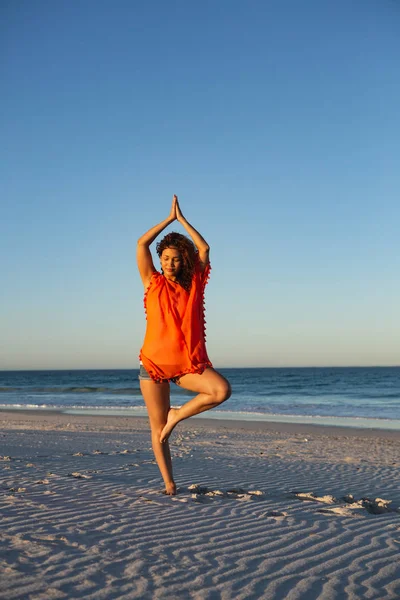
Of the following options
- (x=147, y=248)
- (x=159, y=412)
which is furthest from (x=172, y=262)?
(x=159, y=412)

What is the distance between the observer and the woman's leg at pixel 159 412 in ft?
16.6

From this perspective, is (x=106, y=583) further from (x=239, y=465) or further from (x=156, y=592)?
(x=239, y=465)

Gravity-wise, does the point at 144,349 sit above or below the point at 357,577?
above

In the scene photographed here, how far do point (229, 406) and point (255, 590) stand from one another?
87.7 ft

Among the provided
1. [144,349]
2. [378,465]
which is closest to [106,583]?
[144,349]

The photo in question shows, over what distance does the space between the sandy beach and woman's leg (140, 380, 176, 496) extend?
21 cm

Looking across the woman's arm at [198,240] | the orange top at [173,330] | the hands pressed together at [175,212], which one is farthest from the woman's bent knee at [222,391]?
the hands pressed together at [175,212]

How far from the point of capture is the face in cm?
504

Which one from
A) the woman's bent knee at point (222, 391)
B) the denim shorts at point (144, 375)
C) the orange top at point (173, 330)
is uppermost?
the orange top at point (173, 330)

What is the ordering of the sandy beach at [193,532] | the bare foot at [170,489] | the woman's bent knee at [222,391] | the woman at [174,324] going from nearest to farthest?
the sandy beach at [193,532]
the woman's bent knee at [222,391]
the woman at [174,324]
the bare foot at [170,489]

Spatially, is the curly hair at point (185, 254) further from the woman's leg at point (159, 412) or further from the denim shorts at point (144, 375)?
the woman's leg at point (159, 412)

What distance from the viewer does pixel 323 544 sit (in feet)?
12.7

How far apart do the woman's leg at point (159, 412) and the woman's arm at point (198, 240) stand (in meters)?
1.08

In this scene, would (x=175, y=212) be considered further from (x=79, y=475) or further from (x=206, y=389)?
(x=79, y=475)
